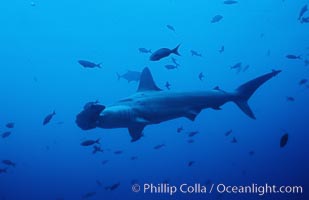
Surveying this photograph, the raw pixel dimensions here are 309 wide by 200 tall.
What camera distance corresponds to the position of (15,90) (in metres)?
64.0

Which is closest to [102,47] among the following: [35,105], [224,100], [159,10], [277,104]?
[159,10]

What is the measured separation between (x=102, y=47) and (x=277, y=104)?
37681mm

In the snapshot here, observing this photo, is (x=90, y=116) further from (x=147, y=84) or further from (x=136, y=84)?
(x=136, y=84)

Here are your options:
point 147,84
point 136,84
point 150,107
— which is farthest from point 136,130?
point 136,84

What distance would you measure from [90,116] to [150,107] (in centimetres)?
115

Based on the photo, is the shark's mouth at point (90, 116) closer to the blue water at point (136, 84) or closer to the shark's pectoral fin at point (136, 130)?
the shark's pectoral fin at point (136, 130)

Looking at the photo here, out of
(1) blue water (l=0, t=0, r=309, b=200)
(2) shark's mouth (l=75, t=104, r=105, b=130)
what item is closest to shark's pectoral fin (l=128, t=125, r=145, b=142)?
(2) shark's mouth (l=75, t=104, r=105, b=130)

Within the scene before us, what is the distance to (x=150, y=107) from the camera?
5.75 m

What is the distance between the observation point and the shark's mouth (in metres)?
4.92

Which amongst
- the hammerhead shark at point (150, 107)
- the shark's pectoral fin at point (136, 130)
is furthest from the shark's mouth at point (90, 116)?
the shark's pectoral fin at point (136, 130)

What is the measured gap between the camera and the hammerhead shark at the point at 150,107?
198 inches

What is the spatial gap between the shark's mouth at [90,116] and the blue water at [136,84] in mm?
23256

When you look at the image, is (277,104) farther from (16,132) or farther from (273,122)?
(16,132)

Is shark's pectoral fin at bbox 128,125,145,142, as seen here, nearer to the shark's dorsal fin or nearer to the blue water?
the shark's dorsal fin
